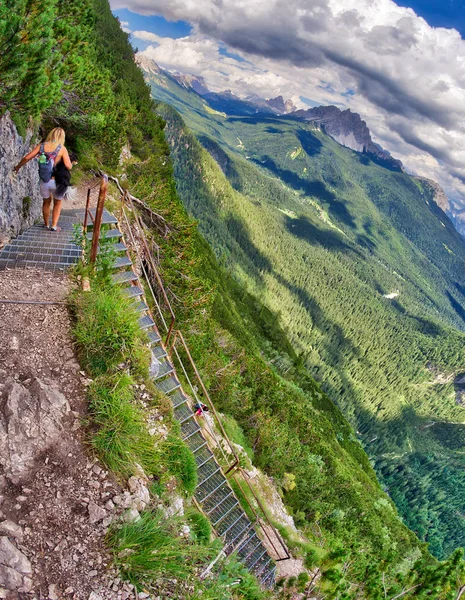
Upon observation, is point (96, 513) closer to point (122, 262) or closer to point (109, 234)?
point (122, 262)

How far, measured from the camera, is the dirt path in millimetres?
4047

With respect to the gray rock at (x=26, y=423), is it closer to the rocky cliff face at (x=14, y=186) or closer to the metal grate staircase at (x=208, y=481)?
the metal grate staircase at (x=208, y=481)

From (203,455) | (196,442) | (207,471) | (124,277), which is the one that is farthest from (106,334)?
(207,471)

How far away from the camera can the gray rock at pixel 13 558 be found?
3.84 meters

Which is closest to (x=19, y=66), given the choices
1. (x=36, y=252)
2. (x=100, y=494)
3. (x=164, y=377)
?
(x=36, y=252)

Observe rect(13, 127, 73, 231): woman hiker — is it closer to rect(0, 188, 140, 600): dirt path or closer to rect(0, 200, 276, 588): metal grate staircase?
rect(0, 200, 276, 588): metal grate staircase

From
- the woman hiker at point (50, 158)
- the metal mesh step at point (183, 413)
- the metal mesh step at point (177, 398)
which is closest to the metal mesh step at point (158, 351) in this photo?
the metal mesh step at point (177, 398)

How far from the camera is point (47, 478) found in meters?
4.80

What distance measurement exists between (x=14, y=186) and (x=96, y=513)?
907cm

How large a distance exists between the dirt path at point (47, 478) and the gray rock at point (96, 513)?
0.5 inches

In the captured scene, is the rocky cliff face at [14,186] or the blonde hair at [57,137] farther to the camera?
the rocky cliff face at [14,186]

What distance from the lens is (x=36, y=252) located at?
8.79 metres

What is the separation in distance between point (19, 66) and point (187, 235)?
24.8ft

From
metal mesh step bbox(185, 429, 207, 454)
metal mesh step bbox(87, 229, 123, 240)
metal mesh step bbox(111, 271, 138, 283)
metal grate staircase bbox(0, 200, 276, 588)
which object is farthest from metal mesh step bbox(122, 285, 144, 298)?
metal mesh step bbox(185, 429, 207, 454)
